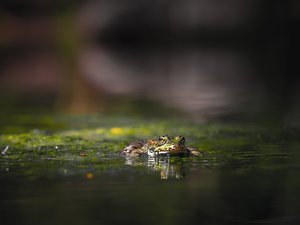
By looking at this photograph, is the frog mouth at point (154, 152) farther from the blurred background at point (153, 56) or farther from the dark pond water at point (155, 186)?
the blurred background at point (153, 56)

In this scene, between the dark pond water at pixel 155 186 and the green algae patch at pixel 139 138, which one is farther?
the green algae patch at pixel 139 138

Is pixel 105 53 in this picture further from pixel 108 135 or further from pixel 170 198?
pixel 170 198

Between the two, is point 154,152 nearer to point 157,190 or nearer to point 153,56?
point 157,190

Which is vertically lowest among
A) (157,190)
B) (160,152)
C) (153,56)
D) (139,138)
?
(157,190)

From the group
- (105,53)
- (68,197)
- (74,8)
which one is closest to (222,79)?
(105,53)

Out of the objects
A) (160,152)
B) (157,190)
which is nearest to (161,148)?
(160,152)

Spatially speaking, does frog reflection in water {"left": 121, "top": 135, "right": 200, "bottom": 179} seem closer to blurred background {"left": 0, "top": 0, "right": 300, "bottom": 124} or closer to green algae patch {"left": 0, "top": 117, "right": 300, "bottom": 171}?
green algae patch {"left": 0, "top": 117, "right": 300, "bottom": 171}

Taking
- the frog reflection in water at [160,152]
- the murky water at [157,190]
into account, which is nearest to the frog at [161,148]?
the frog reflection in water at [160,152]
